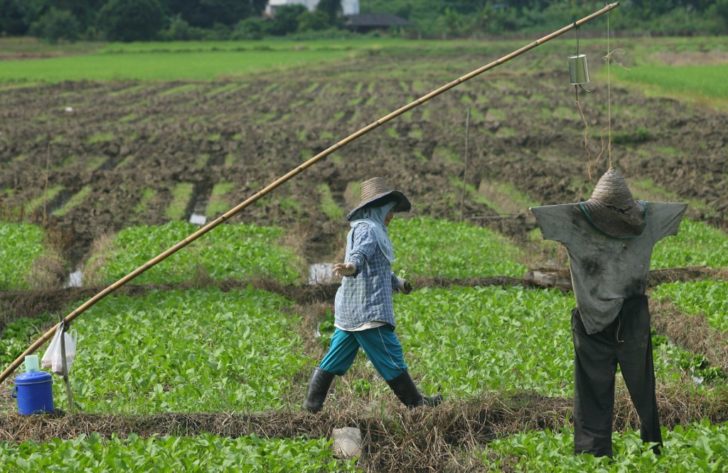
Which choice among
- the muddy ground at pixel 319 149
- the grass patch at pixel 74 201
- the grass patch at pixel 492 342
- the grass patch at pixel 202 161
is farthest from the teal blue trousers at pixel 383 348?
the grass patch at pixel 202 161

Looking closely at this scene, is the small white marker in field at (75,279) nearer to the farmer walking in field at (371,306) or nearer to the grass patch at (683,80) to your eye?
the farmer walking in field at (371,306)

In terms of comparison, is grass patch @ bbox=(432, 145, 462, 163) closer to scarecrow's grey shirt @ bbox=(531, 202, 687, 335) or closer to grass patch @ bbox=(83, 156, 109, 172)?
grass patch @ bbox=(83, 156, 109, 172)

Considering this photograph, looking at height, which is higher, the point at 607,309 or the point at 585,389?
the point at 607,309

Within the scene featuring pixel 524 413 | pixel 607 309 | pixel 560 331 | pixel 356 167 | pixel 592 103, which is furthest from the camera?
pixel 592 103

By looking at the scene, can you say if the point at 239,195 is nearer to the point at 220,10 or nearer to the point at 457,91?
the point at 457,91

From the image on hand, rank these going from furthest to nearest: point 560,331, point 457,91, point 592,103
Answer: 1. point 457,91
2. point 592,103
3. point 560,331

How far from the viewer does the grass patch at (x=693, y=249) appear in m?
15.4

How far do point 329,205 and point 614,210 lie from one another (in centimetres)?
1486

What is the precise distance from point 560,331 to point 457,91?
37268 millimetres

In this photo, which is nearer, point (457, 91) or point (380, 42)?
point (457, 91)

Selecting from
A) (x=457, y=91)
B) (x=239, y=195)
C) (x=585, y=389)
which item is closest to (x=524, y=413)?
(x=585, y=389)

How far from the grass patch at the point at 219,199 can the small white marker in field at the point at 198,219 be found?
0.16m

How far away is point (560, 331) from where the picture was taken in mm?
11547

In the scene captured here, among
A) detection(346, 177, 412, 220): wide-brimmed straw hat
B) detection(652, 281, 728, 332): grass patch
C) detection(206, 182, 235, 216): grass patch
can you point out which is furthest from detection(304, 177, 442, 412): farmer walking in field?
detection(206, 182, 235, 216): grass patch
